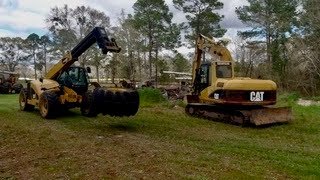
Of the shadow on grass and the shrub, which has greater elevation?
the shrub

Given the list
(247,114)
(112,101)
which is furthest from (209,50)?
(112,101)

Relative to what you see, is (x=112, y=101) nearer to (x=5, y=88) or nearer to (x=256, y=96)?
(x=256, y=96)

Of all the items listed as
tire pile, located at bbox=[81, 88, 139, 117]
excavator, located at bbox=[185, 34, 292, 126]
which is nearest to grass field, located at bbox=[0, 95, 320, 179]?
excavator, located at bbox=[185, 34, 292, 126]

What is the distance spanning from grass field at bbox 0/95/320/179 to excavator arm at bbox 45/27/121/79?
199 centimetres

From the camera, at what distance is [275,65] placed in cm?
4022

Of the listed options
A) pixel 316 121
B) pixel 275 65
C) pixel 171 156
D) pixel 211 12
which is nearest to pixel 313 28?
pixel 275 65

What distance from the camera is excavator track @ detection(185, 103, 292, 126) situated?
44.1 feet

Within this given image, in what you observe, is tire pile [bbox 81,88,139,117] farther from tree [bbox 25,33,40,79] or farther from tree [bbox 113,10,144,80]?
tree [bbox 25,33,40,79]

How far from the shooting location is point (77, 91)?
15.3 meters

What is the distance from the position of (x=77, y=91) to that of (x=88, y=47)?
187 centimetres

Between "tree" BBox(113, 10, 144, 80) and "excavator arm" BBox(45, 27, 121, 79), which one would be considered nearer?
"excavator arm" BBox(45, 27, 121, 79)

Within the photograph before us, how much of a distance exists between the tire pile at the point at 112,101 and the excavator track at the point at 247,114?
363 cm

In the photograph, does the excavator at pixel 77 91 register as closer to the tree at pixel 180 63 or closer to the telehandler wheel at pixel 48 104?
the telehandler wheel at pixel 48 104

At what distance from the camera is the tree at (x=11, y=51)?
243ft
